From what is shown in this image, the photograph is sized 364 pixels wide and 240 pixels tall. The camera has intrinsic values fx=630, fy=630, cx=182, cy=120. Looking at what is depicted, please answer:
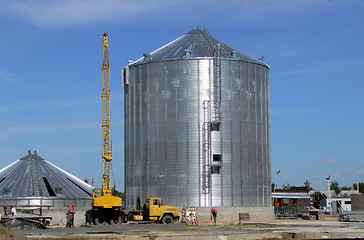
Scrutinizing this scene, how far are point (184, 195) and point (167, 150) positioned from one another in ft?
21.3

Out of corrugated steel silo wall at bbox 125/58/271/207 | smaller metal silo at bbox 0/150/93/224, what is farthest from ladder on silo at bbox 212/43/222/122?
smaller metal silo at bbox 0/150/93/224

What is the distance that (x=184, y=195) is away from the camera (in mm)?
84000

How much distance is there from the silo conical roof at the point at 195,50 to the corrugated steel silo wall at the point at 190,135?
4.96 ft

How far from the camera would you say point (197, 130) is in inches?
3324

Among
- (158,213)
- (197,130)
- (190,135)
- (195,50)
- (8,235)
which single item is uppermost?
(195,50)

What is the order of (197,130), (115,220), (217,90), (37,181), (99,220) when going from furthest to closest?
(37,181)
(217,90)
(197,130)
(115,220)
(99,220)

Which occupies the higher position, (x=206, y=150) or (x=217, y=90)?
(x=217, y=90)

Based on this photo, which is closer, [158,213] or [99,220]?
[158,213]

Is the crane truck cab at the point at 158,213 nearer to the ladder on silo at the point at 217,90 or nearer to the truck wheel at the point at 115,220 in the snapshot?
the truck wheel at the point at 115,220

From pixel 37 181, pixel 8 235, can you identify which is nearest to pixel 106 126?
pixel 37 181

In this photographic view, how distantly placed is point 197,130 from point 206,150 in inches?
116

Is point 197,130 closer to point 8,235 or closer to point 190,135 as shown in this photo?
point 190,135

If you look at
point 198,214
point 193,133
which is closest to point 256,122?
point 193,133

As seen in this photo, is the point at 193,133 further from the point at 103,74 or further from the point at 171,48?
the point at 103,74
